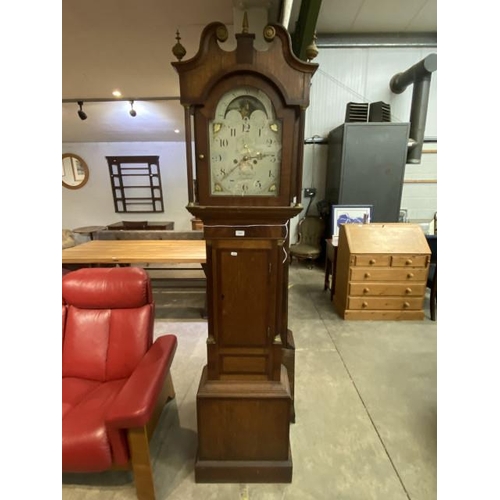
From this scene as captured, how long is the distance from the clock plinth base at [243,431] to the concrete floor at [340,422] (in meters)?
0.07

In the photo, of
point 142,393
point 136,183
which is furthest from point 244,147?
point 136,183

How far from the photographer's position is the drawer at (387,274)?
2.81 meters

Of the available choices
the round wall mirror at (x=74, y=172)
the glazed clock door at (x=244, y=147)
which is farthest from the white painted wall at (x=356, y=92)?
the round wall mirror at (x=74, y=172)

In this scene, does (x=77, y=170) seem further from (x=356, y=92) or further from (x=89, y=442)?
(x=89, y=442)

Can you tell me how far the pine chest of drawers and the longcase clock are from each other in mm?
1669

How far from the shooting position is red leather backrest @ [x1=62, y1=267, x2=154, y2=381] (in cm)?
159

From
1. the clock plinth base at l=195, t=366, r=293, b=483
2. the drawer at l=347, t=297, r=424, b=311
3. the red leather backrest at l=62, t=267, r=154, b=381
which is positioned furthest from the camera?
the drawer at l=347, t=297, r=424, b=311

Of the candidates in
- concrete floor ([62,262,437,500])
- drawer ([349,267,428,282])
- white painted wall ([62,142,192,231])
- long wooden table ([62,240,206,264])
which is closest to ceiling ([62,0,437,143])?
white painted wall ([62,142,192,231])

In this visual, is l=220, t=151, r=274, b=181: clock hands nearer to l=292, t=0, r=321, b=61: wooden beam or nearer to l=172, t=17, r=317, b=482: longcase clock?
l=172, t=17, r=317, b=482: longcase clock

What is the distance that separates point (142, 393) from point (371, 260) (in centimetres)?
237

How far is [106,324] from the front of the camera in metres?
1.62

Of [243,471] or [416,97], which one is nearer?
[243,471]

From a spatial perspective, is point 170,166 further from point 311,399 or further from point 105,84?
point 311,399

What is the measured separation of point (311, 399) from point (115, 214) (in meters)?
7.51
